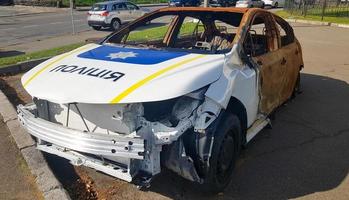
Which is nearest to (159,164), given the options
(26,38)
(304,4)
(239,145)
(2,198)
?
(239,145)

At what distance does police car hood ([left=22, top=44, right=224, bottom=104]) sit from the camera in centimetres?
322

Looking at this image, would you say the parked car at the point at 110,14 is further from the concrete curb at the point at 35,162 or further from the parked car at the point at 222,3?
the concrete curb at the point at 35,162

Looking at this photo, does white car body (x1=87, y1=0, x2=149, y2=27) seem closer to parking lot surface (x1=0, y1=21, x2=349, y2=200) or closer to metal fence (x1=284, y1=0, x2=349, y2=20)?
metal fence (x1=284, y1=0, x2=349, y2=20)

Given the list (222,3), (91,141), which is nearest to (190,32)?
(91,141)

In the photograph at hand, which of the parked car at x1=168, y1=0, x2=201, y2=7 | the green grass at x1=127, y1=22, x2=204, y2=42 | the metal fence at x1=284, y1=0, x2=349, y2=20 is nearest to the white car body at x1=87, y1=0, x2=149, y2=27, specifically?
the green grass at x1=127, y1=22, x2=204, y2=42

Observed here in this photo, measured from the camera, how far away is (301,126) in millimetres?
5676

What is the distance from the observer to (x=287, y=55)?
5.56 metres

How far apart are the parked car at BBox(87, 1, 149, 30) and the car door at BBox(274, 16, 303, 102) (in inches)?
649

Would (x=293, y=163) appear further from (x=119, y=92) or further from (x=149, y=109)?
(x=119, y=92)

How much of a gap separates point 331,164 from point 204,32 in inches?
102

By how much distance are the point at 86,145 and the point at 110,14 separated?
19346 millimetres

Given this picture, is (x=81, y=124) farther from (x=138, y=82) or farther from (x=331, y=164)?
(x=331, y=164)

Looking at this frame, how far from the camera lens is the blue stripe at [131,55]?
152 inches

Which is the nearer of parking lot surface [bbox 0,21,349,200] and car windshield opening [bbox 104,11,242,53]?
parking lot surface [bbox 0,21,349,200]
